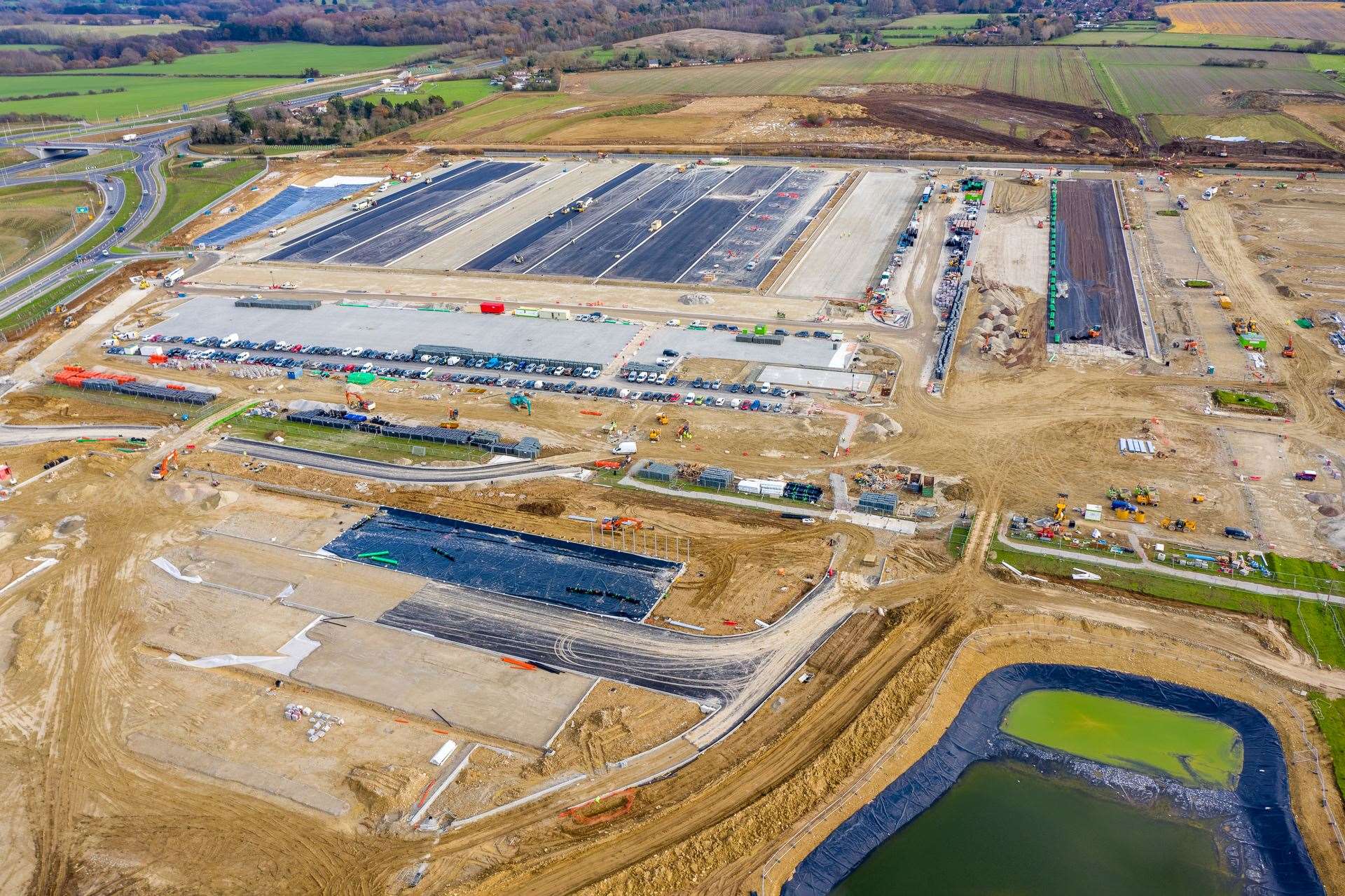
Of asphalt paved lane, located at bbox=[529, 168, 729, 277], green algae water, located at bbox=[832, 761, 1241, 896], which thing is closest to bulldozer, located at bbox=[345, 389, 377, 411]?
asphalt paved lane, located at bbox=[529, 168, 729, 277]

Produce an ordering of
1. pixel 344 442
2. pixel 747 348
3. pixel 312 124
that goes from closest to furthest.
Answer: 1. pixel 344 442
2. pixel 747 348
3. pixel 312 124

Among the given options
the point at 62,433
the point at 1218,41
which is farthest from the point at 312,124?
the point at 1218,41

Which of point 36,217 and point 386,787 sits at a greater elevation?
point 36,217

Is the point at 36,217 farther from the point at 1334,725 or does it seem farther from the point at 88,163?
the point at 1334,725

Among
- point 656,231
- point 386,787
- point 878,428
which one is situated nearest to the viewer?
point 386,787

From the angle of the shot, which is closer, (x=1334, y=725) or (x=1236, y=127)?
(x=1334, y=725)

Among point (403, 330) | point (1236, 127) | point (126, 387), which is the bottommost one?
point (126, 387)

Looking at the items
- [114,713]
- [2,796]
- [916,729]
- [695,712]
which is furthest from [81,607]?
[916,729]
